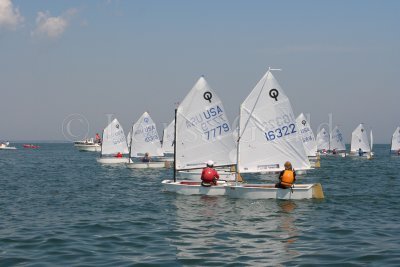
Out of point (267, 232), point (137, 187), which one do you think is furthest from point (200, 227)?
point (137, 187)

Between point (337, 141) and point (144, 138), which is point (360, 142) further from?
point (144, 138)

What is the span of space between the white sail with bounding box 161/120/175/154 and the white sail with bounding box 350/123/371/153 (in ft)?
131

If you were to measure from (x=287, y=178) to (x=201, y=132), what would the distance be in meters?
8.04

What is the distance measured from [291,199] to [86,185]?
58.4ft

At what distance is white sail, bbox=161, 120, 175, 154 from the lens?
68.5 metres

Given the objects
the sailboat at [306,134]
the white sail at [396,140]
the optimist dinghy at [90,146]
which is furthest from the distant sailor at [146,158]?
the optimist dinghy at [90,146]

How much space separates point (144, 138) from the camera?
58844 millimetres

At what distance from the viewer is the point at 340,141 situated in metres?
101

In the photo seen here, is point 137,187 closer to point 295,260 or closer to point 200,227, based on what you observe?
point 200,227

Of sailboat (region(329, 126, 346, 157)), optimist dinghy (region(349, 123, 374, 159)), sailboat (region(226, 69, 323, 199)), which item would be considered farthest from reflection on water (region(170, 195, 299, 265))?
sailboat (region(329, 126, 346, 157))

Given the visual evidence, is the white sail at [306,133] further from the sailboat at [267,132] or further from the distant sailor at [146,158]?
the sailboat at [267,132]

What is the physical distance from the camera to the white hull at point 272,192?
87.4 feet

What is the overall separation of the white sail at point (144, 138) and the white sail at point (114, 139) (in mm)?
9064

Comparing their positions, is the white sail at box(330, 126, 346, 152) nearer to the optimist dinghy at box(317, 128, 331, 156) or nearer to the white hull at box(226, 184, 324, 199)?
the optimist dinghy at box(317, 128, 331, 156)
